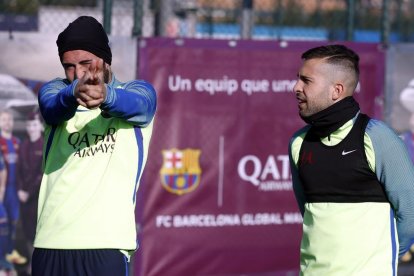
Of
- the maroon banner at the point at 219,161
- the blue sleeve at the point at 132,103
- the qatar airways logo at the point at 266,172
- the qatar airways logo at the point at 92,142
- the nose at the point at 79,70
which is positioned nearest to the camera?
the blue sleeve at the point at 132,103

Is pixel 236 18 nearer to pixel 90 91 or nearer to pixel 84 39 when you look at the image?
pixel 84 39

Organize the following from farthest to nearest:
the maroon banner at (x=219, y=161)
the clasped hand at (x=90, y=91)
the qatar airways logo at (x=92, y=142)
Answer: the maroon banner at (x=219, y=161) < the qatar airways logo at (x=92, y=142) < the clasped hand at (x=90, y=91)

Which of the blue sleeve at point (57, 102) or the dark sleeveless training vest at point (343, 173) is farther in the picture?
the dark sleeveless training vest at point (343, 173)

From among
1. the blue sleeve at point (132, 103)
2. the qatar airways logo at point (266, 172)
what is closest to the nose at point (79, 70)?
the blue sleeve at point (132, 103)

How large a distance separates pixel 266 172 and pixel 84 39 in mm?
3554

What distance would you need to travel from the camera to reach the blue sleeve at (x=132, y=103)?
135 inches

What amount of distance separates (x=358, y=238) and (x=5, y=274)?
332 cm

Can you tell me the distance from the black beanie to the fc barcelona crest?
117 inches

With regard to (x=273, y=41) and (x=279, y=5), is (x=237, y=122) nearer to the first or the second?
(x=273, y=41)

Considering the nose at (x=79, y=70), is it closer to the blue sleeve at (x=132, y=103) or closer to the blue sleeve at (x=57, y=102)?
the blue sleeve at (x=57, y=102)

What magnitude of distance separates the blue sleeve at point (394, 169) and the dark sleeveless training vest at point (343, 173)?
0.06m

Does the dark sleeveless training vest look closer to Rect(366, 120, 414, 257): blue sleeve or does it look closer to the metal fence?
Rect(366, 120, 414, 257): blue sleeve

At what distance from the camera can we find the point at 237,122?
23.2 ft

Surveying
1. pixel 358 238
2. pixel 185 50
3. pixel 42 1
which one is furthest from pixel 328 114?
pixel 42 1
